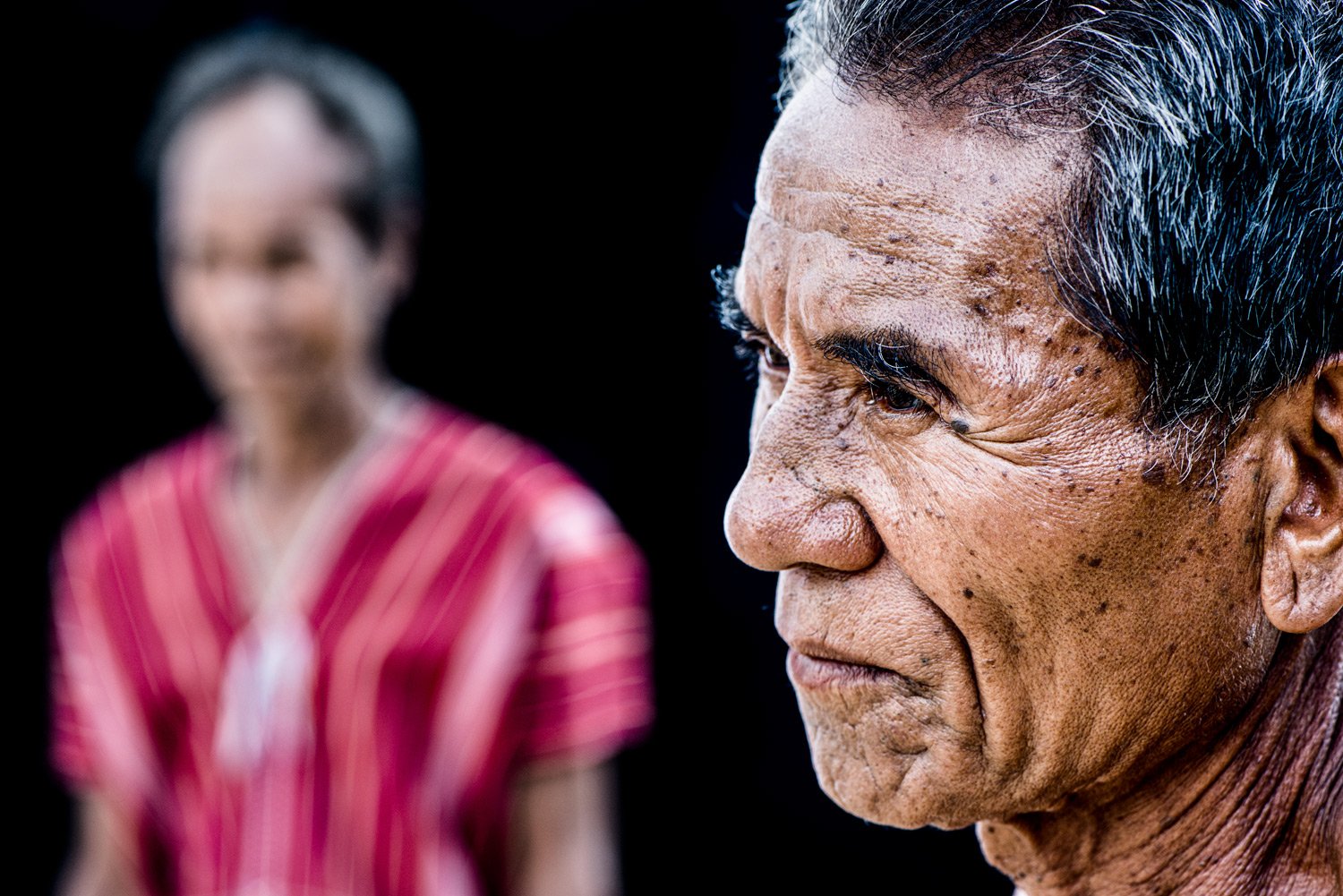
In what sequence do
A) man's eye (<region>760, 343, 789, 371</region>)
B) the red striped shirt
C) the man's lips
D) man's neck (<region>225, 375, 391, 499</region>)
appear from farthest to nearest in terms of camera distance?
man's neck (<region>225, 375, 391, 499</region>), the red striped shirt, man's eye (<region>760, 343, 789, 371</region>), the man's lips

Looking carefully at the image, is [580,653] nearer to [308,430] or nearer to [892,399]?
[308,430]

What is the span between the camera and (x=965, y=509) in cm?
127

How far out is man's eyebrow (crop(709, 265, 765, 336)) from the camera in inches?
57.7

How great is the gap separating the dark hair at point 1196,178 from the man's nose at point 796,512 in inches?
9.8

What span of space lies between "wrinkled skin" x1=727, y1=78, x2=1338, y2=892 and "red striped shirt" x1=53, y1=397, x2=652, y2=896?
6.57 feet

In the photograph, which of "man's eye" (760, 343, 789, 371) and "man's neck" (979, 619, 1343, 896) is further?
"man's eye" (760, 343, 789, 371)

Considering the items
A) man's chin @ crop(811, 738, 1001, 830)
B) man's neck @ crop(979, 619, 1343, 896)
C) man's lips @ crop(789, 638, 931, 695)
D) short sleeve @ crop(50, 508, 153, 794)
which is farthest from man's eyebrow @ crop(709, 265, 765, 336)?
short sleeve @ crop(50, 508, 153, 794)

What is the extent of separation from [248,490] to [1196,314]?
280cm

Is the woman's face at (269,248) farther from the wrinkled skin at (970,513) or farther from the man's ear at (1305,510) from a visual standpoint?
the man's ear at (1305,510)

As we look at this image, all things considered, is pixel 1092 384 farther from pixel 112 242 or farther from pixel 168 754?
pixel 112 242

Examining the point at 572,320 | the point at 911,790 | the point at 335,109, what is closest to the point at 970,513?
the point at 911,790

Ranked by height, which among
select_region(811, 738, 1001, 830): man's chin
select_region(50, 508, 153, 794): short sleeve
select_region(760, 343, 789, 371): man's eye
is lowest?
select_region(50, 508, 153, 794): short sleeve

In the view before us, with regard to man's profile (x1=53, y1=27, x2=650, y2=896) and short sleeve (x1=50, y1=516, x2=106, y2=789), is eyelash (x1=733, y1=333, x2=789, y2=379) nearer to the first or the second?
man's profile (x1=53, y1=27, x2=650, y2=896)

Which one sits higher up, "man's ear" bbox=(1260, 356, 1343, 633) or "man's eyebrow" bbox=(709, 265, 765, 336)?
"man's eyebrow" bbox=(709, 265, 765, 336)
